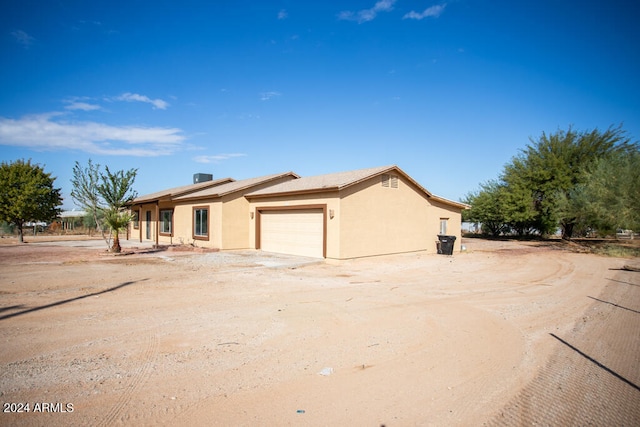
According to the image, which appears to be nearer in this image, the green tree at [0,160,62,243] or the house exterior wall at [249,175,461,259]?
the house exterior wall at [249,175,461,259]

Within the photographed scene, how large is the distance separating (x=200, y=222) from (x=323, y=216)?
859cm

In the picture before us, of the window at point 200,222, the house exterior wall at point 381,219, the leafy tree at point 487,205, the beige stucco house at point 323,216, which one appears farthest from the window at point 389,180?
the leafy tree at point 487,205

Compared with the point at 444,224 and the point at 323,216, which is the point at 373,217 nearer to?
the point at 323,216

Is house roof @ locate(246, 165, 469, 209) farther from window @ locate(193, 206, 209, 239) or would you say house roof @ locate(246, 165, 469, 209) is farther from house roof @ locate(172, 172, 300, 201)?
window @ locate(193, 206, 209, 239)

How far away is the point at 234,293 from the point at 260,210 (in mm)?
10328

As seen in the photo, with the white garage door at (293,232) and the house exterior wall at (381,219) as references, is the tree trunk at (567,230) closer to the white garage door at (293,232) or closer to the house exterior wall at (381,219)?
the house exterior wall at (381,219)

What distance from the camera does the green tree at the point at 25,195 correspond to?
81.5 ft

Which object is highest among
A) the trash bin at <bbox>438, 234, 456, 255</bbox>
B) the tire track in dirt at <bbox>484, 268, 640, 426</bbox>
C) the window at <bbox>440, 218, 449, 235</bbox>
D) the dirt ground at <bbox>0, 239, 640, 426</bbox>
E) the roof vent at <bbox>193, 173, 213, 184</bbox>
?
the roof vent at <bbox>193, 173, 213, 184</bbox>

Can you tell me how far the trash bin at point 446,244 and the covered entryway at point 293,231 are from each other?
752 centimetres

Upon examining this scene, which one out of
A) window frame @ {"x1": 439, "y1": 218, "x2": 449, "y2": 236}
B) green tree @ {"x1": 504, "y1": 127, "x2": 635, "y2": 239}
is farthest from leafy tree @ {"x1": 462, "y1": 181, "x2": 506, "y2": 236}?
window frame @ {"x1": 439, "y1": 218, "x2": 449, "y2": 236}

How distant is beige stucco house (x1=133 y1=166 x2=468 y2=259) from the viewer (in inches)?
566

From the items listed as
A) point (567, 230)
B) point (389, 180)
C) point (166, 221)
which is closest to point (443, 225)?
point (389, 180)

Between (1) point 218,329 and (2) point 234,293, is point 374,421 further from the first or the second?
(2) point 234,293

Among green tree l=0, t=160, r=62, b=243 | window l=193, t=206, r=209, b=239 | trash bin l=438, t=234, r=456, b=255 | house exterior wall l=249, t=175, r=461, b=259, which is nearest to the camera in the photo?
house exterior wall l=249, t=175, r=461, b=259
